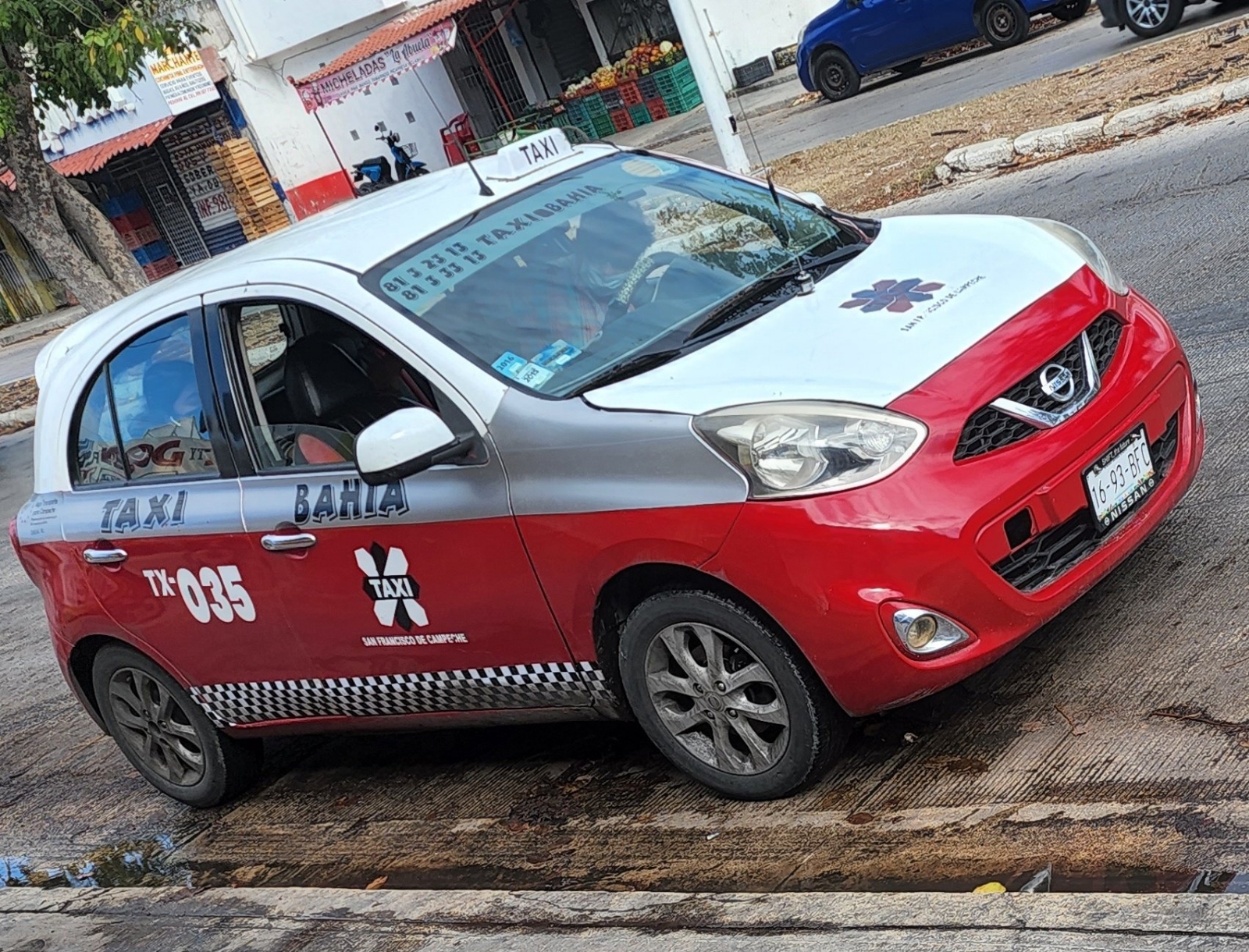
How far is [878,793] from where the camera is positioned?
4.17 m

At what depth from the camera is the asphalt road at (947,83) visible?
17.0 meters

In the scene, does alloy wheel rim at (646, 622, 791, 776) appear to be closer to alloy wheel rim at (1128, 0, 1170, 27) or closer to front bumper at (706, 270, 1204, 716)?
front bumper at (706, 270, 1204, 716)

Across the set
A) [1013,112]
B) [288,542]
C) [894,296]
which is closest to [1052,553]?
[894,296]

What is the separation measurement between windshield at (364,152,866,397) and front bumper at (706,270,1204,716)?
0.80m

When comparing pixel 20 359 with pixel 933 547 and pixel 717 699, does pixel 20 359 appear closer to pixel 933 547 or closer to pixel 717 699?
pixel 717 699

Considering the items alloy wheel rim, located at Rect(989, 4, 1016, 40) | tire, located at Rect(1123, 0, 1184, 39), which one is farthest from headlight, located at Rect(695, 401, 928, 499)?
alloy wheel rim, located at Rect(989, 4, 1016, 40)

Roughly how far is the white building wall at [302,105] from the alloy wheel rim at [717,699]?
30387 millimetres

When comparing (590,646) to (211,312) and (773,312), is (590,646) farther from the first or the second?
(211,312)

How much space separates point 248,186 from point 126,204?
527 cm

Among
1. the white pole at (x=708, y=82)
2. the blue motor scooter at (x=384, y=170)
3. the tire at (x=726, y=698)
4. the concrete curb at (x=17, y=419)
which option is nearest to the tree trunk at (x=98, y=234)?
the concrete curb at (x=17, y=419)

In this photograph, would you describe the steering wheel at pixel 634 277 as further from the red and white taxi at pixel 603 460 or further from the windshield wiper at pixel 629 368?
the windshield wiper at pixel 629 368

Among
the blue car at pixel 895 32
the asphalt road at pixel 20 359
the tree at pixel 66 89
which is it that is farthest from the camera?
the asphalt road at pixel 20 359

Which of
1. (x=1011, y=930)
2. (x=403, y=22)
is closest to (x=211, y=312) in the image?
(x=1011, y=930)

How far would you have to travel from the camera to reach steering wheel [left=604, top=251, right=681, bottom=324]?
4664mm
